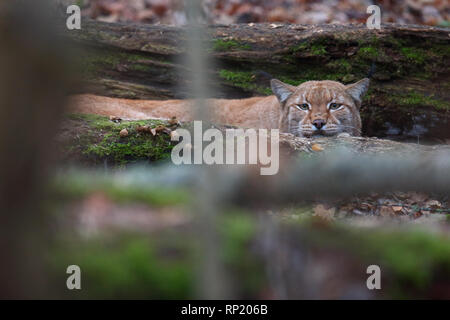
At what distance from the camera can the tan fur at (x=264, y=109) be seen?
6.64m

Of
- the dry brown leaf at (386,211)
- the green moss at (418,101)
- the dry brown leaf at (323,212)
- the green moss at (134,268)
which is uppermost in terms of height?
the green moss at (418,101)

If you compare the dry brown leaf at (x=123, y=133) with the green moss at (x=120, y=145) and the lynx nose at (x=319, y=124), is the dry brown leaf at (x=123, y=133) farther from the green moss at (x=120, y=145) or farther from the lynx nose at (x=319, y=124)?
the lynx nose at (x=319, y=124)

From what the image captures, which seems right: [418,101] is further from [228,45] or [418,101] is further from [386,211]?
[228,45]

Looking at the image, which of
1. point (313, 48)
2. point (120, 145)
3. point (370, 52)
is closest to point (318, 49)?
point (313, 48)

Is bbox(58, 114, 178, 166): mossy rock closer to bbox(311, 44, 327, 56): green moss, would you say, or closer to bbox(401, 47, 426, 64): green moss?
bbox(311, 44, 327, 56): green moss

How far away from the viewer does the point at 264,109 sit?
7398mm

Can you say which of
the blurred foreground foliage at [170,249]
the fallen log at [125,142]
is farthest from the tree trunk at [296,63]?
the blurred foreground foliage at [170,249]

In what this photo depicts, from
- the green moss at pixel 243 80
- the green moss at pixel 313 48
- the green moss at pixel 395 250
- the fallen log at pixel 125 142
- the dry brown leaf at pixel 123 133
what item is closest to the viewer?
the green moss at pixel 395 250

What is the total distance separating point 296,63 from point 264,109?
846mm

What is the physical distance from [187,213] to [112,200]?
33 centimetres

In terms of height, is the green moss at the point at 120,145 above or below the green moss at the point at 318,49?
below

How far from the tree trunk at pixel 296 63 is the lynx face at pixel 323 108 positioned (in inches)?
30.8

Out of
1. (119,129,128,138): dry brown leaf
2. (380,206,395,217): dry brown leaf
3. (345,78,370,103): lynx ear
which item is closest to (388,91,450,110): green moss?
(345,78,370,103): lynx ear

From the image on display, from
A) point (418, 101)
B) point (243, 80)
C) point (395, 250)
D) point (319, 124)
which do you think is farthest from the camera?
point (243, 80)
